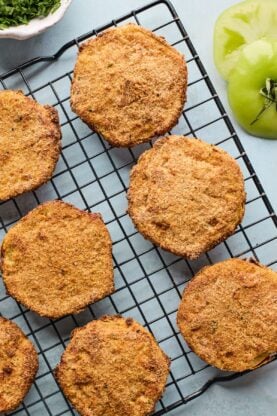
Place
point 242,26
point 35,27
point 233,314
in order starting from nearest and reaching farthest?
point 233,314 → point 35,27 → point 242,26

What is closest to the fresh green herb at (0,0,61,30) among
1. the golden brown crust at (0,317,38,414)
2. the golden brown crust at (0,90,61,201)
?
the golden brown crust at (0,90,61,201)

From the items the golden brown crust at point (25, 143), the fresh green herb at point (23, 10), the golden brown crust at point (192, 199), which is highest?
the fresh green herb at point (23, 10)

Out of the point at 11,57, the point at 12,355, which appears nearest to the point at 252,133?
the point at 11,57

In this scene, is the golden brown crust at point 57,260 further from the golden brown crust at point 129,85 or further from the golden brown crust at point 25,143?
the golden brown crust at point 129,85

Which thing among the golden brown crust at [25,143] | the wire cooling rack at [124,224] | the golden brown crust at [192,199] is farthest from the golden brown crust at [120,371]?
the golden brown crust at [25,143]

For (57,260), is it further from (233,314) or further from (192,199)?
(233,314)

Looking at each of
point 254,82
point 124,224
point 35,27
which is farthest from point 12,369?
point 254,82
